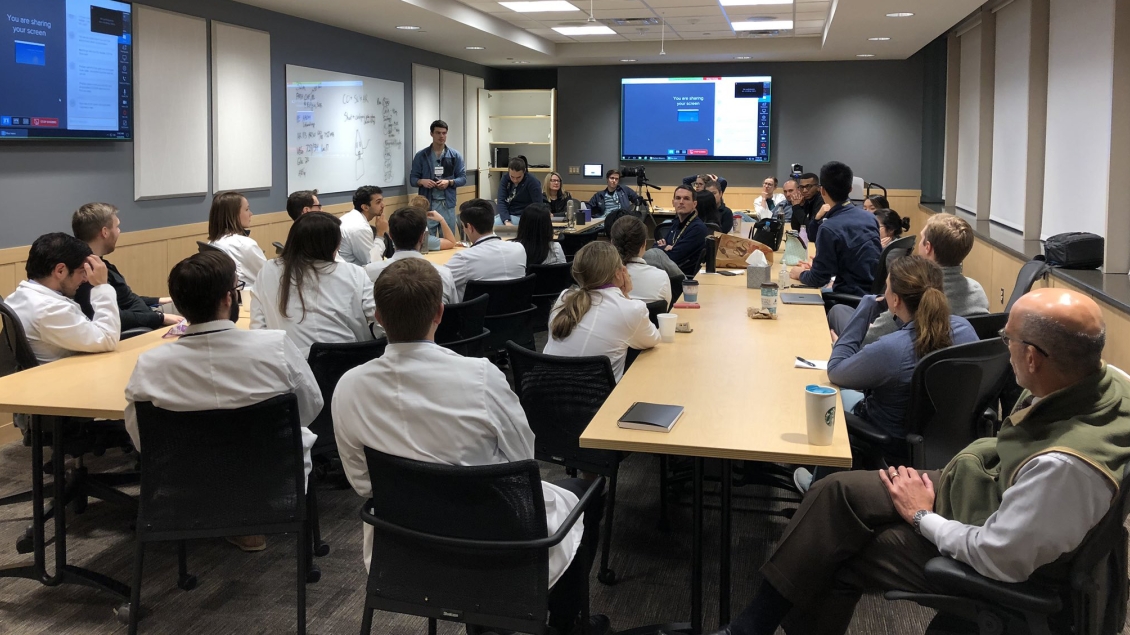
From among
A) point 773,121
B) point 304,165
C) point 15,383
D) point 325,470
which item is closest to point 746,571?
point 325,470

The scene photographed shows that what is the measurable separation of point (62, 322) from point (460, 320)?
1652 millimetres

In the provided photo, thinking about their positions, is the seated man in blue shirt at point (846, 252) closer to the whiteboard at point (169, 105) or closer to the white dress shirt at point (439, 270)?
the white dress shirt at point (439, 270)

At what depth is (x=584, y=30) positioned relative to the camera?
10.7m

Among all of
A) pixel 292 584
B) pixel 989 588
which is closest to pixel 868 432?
pixel 989 588

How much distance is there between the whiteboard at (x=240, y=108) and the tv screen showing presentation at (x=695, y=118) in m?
6.67

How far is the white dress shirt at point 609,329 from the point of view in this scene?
11.2ft

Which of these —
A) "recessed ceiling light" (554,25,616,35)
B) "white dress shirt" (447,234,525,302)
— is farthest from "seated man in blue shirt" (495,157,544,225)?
"white dress shirt" (447,234,525,302)

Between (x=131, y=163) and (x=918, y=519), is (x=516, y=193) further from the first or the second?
(x=918, y=519)

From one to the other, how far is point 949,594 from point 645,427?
858 mm

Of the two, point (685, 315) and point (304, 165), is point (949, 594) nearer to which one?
point (685, 315)

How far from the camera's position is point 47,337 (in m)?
3.46

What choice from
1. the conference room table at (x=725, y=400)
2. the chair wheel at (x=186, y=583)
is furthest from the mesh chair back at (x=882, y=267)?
the chair wheel at (x=186, y=583)

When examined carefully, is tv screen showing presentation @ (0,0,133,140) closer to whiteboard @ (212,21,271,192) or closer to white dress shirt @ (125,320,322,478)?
whiteboard @ (212,21,271,192)

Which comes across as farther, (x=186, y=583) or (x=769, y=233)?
(x=769, y=233)
